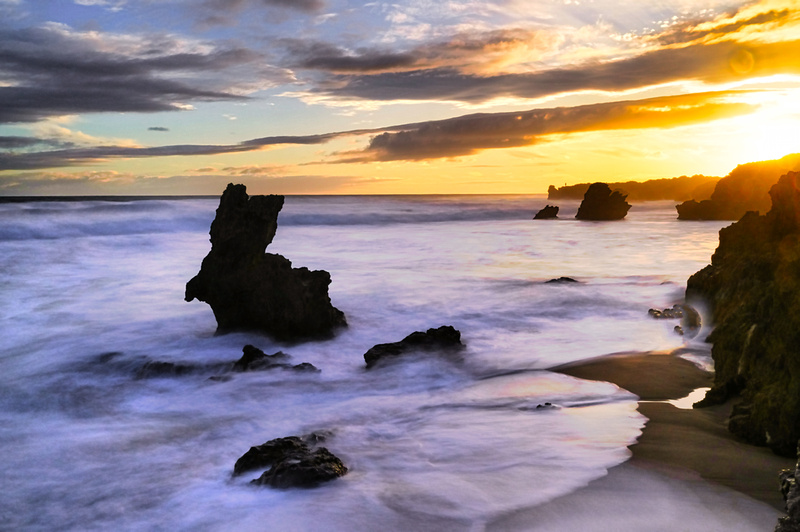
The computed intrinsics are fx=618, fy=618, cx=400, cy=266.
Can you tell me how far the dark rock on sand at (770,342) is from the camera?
437cm

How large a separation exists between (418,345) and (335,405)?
2.03 metres

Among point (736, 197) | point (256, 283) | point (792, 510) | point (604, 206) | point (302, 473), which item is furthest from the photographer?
point (604, 206)

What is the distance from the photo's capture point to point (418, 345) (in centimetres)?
882

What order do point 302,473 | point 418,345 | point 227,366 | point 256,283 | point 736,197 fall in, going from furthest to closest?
point 736,197 → point 256,283 → point 418,345 → point 227,366 → point 302,473

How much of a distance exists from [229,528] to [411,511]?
1278mm

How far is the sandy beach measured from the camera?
12.3ft

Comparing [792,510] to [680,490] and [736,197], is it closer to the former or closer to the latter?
[680,490]

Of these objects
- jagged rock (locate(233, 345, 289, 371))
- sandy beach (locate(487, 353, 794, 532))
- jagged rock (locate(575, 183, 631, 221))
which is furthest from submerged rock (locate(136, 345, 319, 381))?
jagged rock (locate(575, 183, 631, 221))

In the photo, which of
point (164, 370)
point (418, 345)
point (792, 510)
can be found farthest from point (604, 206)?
point (792, 510)

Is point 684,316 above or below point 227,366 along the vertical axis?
above

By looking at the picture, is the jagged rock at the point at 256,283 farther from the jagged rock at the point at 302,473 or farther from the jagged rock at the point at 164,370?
the jagged rock at the point at 302,473

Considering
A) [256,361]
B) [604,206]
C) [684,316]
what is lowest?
[256,361]

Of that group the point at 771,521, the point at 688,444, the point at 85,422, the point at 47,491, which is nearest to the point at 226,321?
the point at 85,422

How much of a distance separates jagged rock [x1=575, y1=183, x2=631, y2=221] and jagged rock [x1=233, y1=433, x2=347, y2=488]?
176 ft
